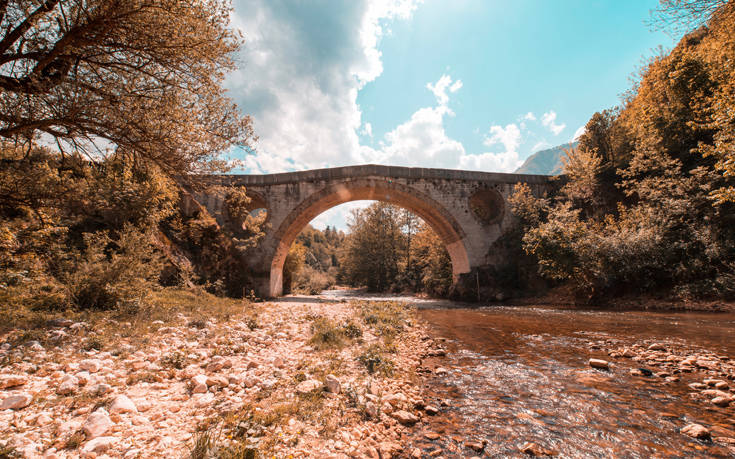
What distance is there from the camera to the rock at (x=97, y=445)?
1.61 m

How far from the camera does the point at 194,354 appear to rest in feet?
11.7

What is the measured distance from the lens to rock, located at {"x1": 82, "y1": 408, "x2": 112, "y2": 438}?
1.75m

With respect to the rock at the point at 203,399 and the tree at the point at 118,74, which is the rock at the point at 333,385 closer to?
the rock at the point at 203,399

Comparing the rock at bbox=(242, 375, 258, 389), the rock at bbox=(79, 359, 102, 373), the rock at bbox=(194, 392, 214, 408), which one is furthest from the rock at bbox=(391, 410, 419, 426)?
the rock at bbox=(79, 359, 102, 373)

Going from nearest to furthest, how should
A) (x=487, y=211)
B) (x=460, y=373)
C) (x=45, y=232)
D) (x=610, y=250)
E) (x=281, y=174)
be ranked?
1. (x=460, y=373)
2. (x=45, y=232)
3. (x=610, y=250)
4. (x=281, y=174)
5. (x=487, y=211)

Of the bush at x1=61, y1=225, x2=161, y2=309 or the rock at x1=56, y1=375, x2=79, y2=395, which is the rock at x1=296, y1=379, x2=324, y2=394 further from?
the bush at x1=61, y1=225, x2=161, y2=309

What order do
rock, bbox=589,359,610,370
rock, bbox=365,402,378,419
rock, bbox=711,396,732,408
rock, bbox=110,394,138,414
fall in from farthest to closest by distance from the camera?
rock, bbox=589,359,610,370 → rock, bbox=711,396,732,408 → rock, bbox=365,402,378,419 → rock, bbox=110,394,138,414

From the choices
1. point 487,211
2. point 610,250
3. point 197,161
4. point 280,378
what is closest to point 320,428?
point 280,378

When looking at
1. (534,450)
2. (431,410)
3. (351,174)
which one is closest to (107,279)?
(431,410)

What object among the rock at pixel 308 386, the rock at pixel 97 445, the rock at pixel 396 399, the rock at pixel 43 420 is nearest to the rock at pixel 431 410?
the rock at pixel 396 399

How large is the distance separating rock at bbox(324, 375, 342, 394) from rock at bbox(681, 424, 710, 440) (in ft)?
10.3

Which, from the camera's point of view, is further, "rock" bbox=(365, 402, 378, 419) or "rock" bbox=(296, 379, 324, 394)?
"rock" bbox=(296, 379, 324, 394)

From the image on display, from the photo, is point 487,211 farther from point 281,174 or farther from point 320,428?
point 320,428

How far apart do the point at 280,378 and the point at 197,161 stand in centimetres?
515
